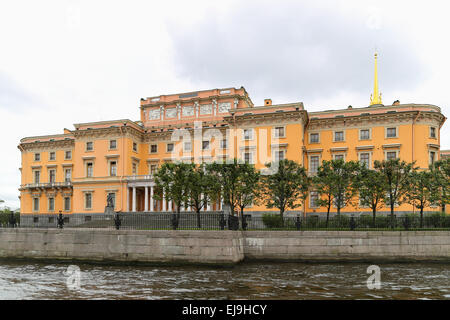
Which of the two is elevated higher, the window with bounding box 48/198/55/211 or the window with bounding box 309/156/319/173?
the window with bounding box 309/156/319/173

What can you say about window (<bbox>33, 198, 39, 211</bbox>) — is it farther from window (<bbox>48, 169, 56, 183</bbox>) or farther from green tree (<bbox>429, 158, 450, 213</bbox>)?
green tree (<bbox>429, 158, 450, 213</bbox>)

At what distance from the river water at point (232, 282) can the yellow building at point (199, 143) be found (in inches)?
792

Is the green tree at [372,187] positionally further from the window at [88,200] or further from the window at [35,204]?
the window at [35,204]

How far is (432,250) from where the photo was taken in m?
20.6

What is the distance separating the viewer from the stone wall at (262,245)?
19.6 meters

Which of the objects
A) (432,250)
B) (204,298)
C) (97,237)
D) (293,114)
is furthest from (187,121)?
(204,298)

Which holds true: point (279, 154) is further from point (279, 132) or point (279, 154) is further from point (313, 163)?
point (313, 163)

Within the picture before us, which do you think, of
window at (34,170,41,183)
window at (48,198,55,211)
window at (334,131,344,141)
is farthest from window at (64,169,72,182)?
window at (334,131,344,141)

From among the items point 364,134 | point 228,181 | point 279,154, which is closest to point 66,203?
point 279,154

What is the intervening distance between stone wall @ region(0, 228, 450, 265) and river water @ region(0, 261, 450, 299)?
0.79m

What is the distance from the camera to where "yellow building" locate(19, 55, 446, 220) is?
3762 centimetres

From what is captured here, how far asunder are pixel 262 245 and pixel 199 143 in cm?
2509
